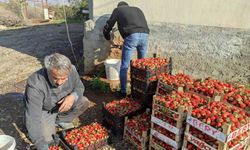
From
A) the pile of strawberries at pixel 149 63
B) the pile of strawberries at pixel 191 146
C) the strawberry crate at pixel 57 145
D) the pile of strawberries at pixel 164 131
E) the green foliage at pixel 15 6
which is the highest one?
the green foliage at pixel 15 6

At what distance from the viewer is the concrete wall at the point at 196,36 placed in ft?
20.0

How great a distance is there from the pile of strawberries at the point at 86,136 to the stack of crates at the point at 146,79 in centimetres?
108

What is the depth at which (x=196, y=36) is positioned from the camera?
6473 mm

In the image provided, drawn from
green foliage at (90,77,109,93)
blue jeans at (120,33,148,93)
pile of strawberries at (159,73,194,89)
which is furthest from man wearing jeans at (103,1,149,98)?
pile of strawberries at (159,73,194,89)

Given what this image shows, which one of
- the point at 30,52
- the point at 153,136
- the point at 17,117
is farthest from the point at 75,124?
the point at 30,52

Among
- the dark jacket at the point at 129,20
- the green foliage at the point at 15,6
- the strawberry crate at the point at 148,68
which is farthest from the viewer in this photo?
the green foliage at the point at 15,6

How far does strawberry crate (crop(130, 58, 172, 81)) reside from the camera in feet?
16.2

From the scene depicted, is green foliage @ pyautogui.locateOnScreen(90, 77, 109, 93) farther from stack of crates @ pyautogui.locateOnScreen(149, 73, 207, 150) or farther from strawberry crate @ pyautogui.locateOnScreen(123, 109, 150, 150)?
stack of crates @ pyautogui.locateOnScreen(149, 73, 207, 150)

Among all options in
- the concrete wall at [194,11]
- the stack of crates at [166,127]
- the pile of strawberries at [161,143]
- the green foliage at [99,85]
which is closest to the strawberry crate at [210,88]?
the stack of crates at [166,127]

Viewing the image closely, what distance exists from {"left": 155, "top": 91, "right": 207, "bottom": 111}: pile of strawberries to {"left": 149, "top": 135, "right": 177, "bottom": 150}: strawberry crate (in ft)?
2.06

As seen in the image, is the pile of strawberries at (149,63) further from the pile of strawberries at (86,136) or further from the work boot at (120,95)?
the pile of strawberries at (86,136)

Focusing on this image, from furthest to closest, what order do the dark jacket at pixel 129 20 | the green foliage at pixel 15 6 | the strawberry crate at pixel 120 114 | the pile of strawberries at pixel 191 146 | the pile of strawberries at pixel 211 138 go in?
the green foliage at pixel 15 6, the dark jacket at pixel 129 20, the strawberry crate at pixel 120 114, the pile of strawberries at pixel 191 146, the pile of strawberries at pixel 211 138

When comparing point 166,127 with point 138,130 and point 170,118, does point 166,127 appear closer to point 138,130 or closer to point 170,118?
point 170,118

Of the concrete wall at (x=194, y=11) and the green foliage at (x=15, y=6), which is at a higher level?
the green foliage at (x=15, y=6)
